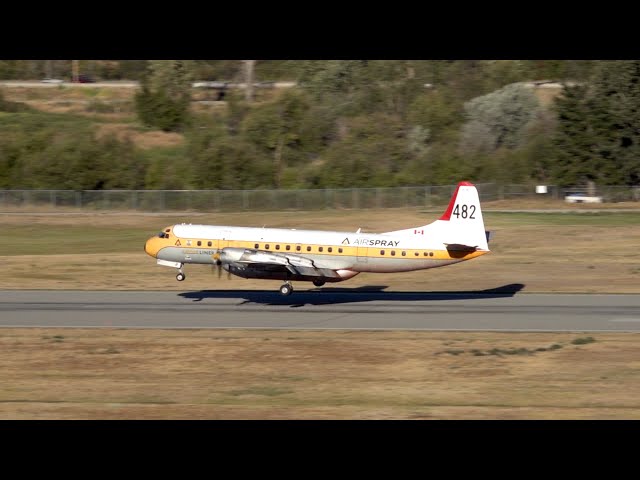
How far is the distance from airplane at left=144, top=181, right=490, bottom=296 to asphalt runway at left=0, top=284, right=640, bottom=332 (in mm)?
1918

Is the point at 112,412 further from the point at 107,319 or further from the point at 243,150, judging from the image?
the point at 243,150

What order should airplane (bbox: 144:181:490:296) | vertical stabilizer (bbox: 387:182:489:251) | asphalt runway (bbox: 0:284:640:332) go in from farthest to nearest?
airplane (bbox: 144:181:490:296) < vertical stabilizer (bbox: 387:182:489:251) < asphalt runway (bbox: 0:284:640:332)

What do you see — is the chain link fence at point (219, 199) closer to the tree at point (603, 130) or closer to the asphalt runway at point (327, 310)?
the tree at point (603, 130)

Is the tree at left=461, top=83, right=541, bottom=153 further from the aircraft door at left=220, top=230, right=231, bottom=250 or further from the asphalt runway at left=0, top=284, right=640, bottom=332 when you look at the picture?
the aircraft door at left=220, top=230, right=231, bottom=250

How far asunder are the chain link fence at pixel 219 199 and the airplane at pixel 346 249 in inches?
1728

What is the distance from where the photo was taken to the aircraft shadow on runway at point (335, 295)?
4634cm

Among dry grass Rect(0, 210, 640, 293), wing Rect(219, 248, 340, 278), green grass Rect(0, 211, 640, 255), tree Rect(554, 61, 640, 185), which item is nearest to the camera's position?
wing Rect(219, 248, 340, 278)

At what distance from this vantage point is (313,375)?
3078cm

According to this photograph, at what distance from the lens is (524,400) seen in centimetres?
2725

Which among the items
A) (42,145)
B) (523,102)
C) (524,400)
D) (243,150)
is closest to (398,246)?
(524,400)

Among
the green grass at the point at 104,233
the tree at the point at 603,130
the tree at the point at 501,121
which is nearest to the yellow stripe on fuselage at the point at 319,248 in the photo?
the green grass at the point at 104,233

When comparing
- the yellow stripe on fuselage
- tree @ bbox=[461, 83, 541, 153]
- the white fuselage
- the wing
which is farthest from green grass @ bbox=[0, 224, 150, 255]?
tree @ bbox=[461, 83, 541, 153]

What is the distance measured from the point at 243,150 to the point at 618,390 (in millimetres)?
79258

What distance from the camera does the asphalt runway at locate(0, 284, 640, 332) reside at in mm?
39250
